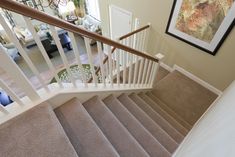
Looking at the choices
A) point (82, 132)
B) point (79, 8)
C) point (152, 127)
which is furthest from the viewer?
point (79, 8)

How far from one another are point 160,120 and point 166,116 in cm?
30

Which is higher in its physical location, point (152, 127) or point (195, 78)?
point (152, 127)

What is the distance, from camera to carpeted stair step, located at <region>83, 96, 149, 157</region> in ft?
4.74

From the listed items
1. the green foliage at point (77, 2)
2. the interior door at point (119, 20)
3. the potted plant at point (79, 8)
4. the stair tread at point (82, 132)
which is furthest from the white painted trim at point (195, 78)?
the green foliage at point (77, 2)

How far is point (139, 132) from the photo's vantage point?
5.76 feet

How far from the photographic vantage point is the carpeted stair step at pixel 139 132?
5.24 ft

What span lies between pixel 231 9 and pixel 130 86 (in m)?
1.82

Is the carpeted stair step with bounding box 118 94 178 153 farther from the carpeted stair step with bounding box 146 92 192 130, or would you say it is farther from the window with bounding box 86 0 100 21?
the window with bounding box 86 0 100 21

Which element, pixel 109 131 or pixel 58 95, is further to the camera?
pixel 109 131

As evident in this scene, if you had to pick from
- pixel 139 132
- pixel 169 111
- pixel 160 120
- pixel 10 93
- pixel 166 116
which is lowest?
pixel 169 111

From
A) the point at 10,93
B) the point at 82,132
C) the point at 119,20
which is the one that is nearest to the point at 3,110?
the point at 10,93

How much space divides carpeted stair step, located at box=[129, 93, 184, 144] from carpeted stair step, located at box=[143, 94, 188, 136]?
0.57ft

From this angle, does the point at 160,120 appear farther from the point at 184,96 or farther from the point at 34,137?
the point at 34,137

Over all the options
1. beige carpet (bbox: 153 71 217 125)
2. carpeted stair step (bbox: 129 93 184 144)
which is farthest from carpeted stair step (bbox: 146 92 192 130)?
carpeted stair step (bbox: 129 93 184 144)
